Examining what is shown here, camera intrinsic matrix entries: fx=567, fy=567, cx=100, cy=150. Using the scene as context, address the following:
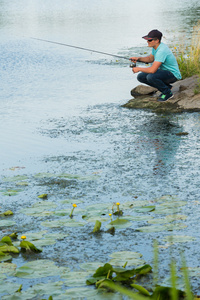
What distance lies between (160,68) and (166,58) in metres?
0.19

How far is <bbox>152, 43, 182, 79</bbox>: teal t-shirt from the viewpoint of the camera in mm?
7953

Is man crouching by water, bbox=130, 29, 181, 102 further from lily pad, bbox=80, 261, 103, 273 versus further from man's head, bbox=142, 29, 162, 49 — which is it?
lily pad, bbox=80, 261, 103, 273

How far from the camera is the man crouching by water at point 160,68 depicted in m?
7.95

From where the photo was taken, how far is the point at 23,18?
1015 inches

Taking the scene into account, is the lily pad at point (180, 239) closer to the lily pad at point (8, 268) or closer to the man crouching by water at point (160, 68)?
the lily pad at point (8, 268)

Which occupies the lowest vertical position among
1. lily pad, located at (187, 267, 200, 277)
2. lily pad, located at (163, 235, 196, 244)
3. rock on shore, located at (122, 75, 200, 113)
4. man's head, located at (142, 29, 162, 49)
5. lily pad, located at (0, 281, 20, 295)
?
lily pad, located at (0, 281, 20, 295)

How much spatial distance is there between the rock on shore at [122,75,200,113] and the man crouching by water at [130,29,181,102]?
0.14 meters

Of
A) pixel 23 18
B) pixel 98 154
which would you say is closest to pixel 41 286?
pixel 98 154

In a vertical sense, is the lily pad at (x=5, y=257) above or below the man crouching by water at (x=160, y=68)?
below

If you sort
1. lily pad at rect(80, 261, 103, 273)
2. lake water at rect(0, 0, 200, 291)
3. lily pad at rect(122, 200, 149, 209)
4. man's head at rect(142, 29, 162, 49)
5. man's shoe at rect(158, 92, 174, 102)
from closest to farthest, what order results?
lily pad at rect(80, 261, 103, 273) → lily pad at rect(122, 200, 149, 209) → lake water at rect(0, 0, 200, 291) → man's head at rect(142, 29, 162, 49) → man's shoe at rect(158, 92, 174, 102)

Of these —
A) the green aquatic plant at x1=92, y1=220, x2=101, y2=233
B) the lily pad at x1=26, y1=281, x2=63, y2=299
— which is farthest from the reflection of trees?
the lily pad at x1=26, y1=281, x2=63, y2=299

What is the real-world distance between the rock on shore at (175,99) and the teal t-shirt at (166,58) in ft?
1.05

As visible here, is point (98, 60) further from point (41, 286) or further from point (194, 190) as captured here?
point (41, 286)

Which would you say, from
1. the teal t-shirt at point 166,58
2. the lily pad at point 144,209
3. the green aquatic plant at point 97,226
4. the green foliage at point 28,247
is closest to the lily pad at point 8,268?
the green foliage at point 28,247
